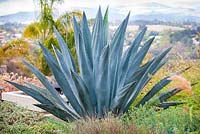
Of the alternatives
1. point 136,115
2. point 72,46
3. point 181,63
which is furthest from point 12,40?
point 136,115

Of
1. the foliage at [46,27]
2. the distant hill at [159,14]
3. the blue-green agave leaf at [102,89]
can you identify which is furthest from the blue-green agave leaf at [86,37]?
the foliage at [46,27]

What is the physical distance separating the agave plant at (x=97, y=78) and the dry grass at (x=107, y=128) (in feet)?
2.64

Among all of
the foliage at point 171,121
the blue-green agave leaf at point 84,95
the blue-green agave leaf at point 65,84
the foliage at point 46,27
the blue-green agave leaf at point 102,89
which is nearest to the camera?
the foliage at point 171,121

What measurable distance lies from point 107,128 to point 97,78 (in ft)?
3.61

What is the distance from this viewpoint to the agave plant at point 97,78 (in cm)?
400

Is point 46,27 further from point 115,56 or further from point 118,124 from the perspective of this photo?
point 118,124

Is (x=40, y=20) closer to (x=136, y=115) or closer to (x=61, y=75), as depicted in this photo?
(x=61, y=75)

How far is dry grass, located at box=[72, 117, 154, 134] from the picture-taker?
9.63ft

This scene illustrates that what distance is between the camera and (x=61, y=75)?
4.14 metres

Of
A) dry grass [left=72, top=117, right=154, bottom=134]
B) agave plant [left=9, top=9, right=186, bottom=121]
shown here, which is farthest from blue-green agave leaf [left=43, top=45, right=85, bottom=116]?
dry grass [left=72, top=117, right=154, bottom=134]

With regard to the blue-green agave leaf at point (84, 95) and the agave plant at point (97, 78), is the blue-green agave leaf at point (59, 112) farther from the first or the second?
the blue-green agave leaf at point (84, 95)

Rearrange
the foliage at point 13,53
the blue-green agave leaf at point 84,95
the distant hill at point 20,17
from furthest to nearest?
the foliage at point 13,53 < the distant hill at point 20,17 < the blue-green agave leaf at point 84,95

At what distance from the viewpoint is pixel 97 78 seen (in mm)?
4039

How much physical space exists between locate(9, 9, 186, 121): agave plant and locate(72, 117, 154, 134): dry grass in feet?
2.64
